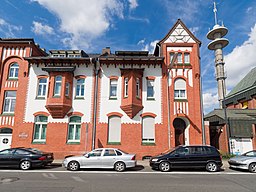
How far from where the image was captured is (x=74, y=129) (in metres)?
17.2

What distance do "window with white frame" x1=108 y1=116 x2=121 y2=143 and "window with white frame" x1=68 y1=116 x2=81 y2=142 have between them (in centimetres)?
294

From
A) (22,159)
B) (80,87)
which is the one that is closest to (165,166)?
(22,159)

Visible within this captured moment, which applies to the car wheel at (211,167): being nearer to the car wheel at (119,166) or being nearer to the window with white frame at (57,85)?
the car wheel at (119,166)

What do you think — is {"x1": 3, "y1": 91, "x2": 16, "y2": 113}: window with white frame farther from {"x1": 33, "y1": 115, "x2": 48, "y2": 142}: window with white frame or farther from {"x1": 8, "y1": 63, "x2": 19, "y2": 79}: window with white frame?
{"x1": 33, "y1": 115, "x2": 48, "y2": 142}: window with white frame

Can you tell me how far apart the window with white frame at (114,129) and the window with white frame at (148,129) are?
2.35 metres

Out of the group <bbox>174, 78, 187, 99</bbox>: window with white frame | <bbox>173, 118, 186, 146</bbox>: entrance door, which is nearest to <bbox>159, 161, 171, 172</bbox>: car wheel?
<bbox>173, 118, 186, 146</bbox>: entrance door

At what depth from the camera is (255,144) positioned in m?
19.0

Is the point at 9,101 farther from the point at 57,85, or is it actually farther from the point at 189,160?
the point at 189,160

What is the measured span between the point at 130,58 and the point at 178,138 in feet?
30.2

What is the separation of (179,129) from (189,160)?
6.73 m

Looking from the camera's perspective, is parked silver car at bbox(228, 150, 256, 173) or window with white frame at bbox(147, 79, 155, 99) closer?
parked silver car at bbox(228, 150, 256, 173)

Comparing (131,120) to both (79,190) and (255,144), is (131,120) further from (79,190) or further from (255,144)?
(255,144)

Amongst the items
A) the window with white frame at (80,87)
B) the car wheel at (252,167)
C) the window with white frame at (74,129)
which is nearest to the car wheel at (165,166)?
the car wheel at (252,167)

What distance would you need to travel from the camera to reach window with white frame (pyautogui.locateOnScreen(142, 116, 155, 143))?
17062mm
